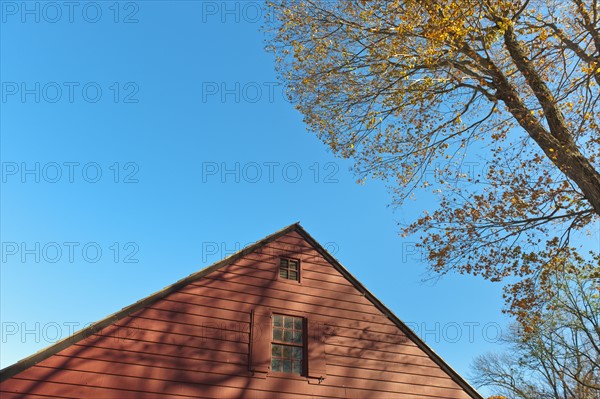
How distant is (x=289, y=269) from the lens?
1134 cm

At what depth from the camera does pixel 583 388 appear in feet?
73.4

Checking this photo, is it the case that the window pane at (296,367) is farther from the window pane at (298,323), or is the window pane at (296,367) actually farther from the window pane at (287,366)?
the window pane at (298,323)

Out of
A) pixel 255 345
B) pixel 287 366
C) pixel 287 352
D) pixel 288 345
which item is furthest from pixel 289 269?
pixel 287 366

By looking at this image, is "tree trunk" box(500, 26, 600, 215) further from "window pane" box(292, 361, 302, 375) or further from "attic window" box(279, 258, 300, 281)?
"window pane" box(292, 361, 302, 375)

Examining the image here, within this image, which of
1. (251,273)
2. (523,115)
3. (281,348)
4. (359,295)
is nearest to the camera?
(523,115)

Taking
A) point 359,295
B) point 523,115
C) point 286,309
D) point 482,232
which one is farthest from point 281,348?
point 523,115

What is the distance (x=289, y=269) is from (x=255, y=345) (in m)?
2.48

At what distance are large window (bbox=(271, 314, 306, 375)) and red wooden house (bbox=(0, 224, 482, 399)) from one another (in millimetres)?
25

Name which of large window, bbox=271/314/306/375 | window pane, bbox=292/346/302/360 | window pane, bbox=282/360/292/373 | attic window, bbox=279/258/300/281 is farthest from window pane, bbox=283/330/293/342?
attic window, bbox=279/258/300/281

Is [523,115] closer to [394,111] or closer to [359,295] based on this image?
[394,111]

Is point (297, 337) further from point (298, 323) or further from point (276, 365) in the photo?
point (276, 365)

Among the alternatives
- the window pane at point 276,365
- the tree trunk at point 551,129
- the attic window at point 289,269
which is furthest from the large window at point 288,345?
the tree trunk at point 551,129

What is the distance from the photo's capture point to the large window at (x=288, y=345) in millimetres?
9734

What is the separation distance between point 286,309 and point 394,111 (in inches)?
236
